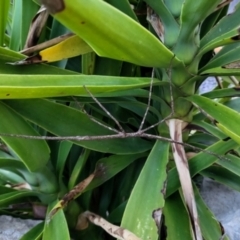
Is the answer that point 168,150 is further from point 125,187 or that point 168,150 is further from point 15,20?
point 15,20

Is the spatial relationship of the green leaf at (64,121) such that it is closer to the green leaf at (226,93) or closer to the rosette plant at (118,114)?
the rosette plant at (118,114)

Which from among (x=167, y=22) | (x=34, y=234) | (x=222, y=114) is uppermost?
(x=167, y=22)

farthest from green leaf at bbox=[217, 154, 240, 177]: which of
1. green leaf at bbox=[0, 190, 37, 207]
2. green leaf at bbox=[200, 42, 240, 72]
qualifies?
green leaf at bbox=[0, 190, 37, 207]

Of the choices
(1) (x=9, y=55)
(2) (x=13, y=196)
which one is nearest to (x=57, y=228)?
(2) (x=13, y=196)

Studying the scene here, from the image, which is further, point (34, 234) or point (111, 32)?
point (34, 234)

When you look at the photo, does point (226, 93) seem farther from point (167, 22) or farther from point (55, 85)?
point (55, 85)

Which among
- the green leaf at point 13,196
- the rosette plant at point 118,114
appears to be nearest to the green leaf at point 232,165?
the rosette plant at point 118,114
